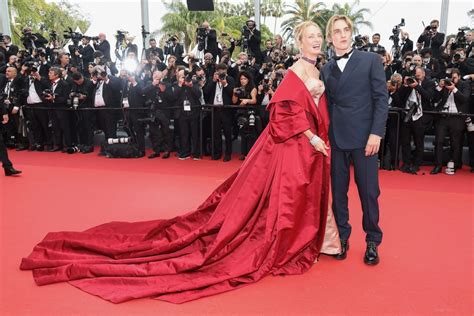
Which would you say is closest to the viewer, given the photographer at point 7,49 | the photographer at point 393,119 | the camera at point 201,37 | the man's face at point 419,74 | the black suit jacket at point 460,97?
the black suit jacket at point 460,97

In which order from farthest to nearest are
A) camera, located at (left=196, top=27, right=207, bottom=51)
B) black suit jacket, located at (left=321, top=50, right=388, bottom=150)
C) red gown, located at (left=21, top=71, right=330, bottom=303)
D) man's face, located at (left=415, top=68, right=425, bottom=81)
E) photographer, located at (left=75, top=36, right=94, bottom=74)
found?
photographer, located at (left=75, top=36, right=94, bottom=74) → camera, located at (left=196, top=27, right=207, bottom=51) → man's face, located at (left=415, top=68, right=425, bottom=81) → black suit jacket, located at (left=321, top=50, right=388, bottom=150) → red gown, located at (left=21, top=71, right=330, bottom=303)

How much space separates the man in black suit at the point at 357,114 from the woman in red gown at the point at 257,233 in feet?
0.34

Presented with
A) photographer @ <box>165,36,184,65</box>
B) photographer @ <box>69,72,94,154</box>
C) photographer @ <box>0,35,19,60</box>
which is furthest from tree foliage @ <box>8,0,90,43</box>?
photographer @ <box>69,72,94,154</box>

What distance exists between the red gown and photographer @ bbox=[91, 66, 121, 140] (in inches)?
183

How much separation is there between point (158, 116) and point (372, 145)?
4.66m

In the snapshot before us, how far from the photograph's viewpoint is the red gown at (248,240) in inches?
99.0

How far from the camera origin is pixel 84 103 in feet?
23.9

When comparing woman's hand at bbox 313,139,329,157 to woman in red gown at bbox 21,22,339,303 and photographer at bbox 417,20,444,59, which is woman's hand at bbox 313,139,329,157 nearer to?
woman in red gown at bbox 21,22,339,303

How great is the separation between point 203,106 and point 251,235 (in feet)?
13.3

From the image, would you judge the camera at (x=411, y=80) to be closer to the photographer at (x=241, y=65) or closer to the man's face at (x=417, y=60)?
the man's face at (x=417, y=60)

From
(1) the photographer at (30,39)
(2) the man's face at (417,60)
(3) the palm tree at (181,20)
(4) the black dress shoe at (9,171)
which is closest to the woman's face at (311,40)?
(2) the man's face at (417,60)

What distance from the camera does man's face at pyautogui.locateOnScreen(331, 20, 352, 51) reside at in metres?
2.60

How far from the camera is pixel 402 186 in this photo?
4.93 meters

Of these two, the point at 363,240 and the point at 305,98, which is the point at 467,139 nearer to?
the point at 363,240
